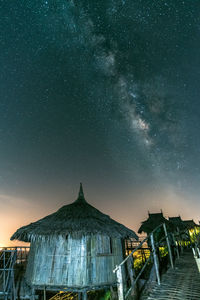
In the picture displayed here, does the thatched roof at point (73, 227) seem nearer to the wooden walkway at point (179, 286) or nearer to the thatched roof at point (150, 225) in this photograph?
the wooden walkway at point (179, 286)

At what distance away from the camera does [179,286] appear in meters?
6.10

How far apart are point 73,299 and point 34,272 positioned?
6.49 metres

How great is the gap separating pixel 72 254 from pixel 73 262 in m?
0.41

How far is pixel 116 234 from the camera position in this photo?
1094cm

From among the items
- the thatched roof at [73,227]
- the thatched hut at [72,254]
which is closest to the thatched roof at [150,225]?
the thatched roof at [73,227]

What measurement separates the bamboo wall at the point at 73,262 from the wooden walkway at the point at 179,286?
4261 mm

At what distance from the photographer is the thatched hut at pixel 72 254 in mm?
9984

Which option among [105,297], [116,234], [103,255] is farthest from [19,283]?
[116,234]

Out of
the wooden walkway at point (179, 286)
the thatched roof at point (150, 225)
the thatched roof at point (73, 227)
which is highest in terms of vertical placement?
the thatched roof at point (150, 225)

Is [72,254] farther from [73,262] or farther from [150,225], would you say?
[150,225]

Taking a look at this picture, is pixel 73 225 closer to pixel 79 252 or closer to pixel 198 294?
pixel 79 252

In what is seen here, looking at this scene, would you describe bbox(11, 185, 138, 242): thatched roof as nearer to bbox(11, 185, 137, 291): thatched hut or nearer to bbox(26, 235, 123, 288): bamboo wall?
bbox(11, 185, 137, 291): thatched hut

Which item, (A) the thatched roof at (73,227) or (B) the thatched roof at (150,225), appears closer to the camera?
(A) the thatched roof at (73,227)

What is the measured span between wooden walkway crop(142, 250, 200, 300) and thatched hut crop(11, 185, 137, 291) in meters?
4.23
